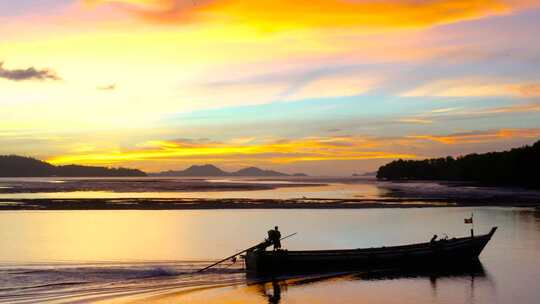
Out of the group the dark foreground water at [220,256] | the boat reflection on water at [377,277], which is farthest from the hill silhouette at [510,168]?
the boat reflection on water at [377,277]

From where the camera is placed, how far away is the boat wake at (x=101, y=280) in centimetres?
2553

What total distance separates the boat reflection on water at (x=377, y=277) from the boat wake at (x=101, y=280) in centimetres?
198

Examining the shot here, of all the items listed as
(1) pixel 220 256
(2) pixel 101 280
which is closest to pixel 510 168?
(1) pixel 220 256

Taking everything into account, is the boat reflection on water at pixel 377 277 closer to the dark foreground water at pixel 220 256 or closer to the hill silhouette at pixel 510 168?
the dark foreground water at pixel 220 256

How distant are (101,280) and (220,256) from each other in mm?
10349

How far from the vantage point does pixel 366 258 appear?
108ft

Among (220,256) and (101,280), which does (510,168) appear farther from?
(101,280)

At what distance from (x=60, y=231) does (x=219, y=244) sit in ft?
50.0

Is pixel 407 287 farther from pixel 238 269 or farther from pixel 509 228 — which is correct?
pixel 509 228

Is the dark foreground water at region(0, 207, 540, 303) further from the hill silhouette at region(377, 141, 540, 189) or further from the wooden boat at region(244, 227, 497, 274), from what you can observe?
the hill silhouette at region(377, 141, 540, 189)

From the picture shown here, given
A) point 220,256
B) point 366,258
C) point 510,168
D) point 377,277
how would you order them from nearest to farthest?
point 377,277, point 366,258, point 220,256, point 510,168

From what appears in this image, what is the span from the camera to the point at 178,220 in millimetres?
58750

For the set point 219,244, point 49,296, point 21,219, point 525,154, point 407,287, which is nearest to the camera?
point 49,296


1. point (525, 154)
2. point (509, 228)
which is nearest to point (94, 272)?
point (509, 228)
